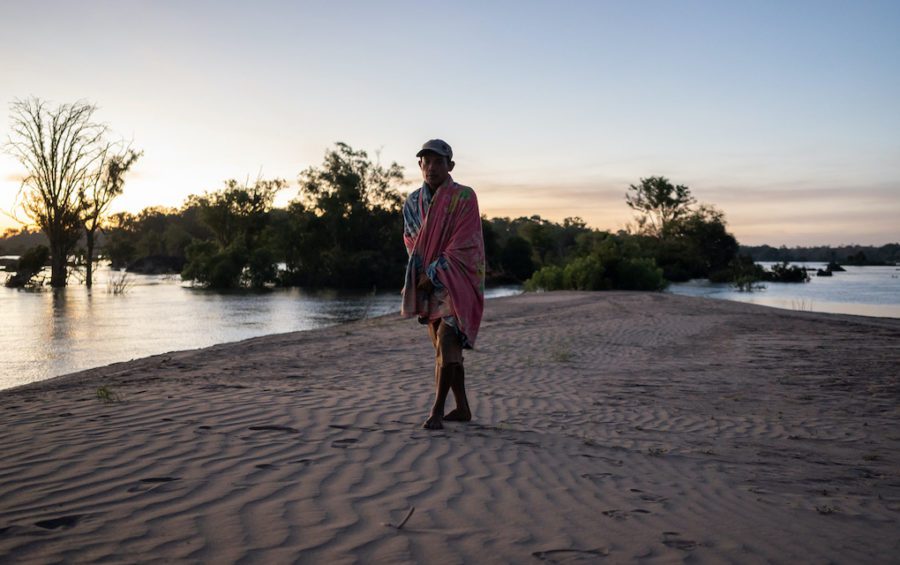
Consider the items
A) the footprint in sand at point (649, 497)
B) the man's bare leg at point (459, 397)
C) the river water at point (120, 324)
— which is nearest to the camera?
the footprint in sand at point (649, 497)

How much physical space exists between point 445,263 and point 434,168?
70 cm

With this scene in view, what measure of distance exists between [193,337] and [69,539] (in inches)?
514

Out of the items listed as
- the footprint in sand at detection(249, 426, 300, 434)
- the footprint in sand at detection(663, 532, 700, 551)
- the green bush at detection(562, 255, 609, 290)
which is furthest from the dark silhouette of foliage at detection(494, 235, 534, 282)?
the footprint in sand at detection(663, 532, 700, 551)

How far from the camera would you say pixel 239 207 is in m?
56.6

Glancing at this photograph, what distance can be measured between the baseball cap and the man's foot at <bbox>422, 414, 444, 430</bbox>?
6.32 feet

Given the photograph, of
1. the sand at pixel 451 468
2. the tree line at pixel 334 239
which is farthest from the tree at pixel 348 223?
the sand at pixel 451 468

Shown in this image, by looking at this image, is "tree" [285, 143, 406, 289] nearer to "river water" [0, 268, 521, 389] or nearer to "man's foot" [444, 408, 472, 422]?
"river water" [0, 268, 521, 389]

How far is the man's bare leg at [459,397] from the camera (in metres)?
5.19

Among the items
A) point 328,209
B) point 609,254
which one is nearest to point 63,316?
point 609,254

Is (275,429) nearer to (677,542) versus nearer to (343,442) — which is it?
(343,442)

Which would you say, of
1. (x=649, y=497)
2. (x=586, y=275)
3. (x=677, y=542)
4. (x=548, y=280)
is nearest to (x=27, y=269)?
(x=548, y=280)

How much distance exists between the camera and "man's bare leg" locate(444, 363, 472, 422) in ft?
17.0

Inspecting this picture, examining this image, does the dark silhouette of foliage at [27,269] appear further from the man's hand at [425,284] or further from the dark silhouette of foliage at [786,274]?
the dark silhouette of foliage at [786,274]

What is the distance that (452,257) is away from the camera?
4875mm
